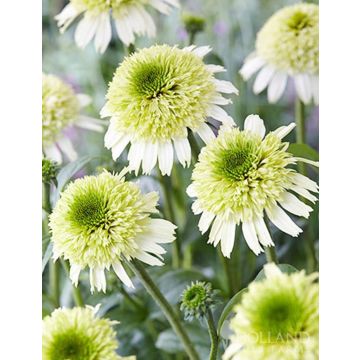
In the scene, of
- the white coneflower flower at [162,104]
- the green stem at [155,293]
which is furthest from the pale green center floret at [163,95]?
the green stem at [155,293]

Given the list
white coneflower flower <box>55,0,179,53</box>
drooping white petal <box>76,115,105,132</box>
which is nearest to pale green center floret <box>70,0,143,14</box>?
white coneflower flower <box>55,0,179,53</box>

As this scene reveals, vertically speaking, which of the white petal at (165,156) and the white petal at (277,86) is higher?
the white petal at (277,86)

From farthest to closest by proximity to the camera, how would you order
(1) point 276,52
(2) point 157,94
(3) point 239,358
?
(1) point 276,52 < (2) point 157,94 < (3) point 239,358

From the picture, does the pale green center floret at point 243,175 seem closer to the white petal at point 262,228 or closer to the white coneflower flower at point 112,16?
the white petal at point 262,228

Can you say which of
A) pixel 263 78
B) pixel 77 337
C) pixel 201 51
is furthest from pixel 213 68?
pixel 77 337
